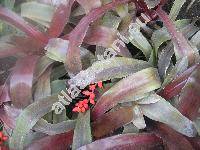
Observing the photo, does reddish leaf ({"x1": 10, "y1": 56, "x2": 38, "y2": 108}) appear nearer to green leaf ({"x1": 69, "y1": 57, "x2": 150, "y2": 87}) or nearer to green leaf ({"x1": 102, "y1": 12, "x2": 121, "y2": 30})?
green leaf ({"x1": 69, "y1": 57, "x2": 150, "y2": 87})

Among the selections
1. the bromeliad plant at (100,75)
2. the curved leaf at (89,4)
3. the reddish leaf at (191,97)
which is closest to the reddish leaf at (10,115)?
the bromeliad plant at (100,75)

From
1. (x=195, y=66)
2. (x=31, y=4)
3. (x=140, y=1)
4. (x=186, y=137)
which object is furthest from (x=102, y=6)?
(x=186, y=137)

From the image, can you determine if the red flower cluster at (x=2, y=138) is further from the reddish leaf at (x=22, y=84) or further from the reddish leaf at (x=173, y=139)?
the reddish leaf at (x=173, y=139)

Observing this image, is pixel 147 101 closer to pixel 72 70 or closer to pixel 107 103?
pixel 107 103

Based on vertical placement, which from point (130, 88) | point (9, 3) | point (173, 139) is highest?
point (9, 3)

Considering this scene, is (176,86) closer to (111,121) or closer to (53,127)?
(111,121)

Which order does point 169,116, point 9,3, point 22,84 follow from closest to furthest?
point 169,116
point 22,84
point 9,3

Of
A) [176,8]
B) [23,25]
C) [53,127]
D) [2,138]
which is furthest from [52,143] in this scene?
[176,8]

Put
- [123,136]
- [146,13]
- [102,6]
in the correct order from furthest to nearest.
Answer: [146,13], [102,6], [123,136]
